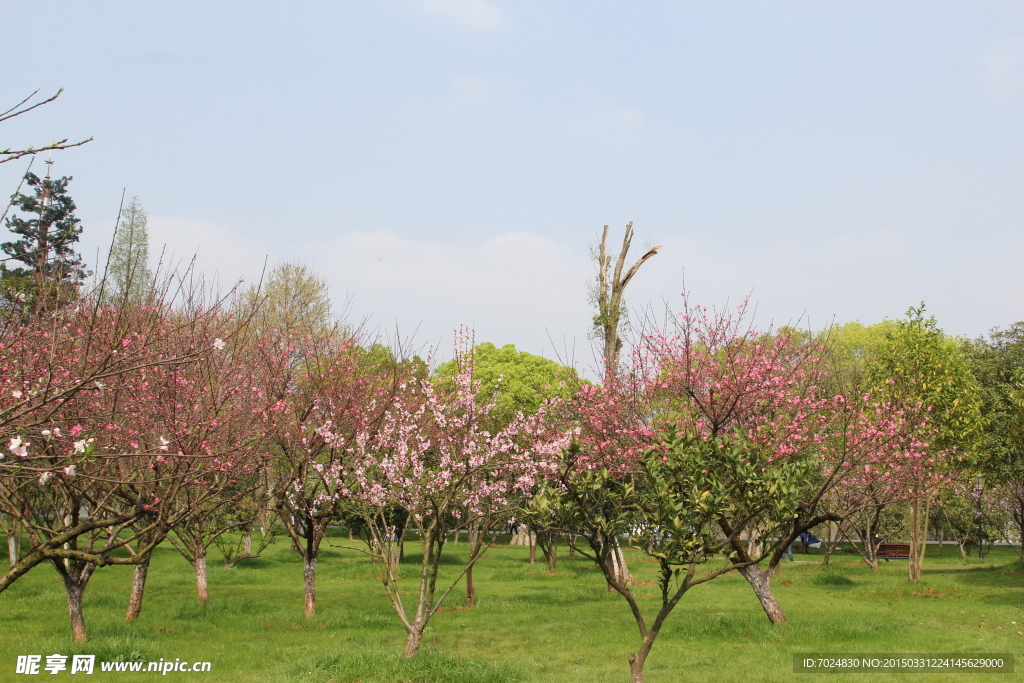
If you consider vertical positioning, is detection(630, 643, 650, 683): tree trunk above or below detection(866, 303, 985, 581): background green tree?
below

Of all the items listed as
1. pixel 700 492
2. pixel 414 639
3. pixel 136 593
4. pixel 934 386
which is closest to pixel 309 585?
pixel 136 593

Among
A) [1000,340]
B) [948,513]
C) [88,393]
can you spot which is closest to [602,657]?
[88,393]

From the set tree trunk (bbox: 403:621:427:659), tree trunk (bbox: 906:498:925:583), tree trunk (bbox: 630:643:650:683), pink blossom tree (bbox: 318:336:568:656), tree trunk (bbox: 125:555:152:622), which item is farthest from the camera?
tree trunk (bbox: 906:498:925:583)

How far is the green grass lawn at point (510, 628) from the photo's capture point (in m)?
14.0

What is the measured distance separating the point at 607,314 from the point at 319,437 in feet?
44.8

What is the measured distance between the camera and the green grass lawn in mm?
13984

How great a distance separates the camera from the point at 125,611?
21.0 meters

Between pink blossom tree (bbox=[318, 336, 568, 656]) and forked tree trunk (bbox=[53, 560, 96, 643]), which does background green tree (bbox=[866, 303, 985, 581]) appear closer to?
pink blossom tree (bbox=[318, 336, 568, 656])

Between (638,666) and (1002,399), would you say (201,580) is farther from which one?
(1002,399)

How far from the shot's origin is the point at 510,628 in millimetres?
19328

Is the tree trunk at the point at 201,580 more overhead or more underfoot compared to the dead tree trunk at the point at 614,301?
more underfoot

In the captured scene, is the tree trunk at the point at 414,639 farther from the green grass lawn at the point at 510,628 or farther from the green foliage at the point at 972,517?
the green foliage at the point at 972,517

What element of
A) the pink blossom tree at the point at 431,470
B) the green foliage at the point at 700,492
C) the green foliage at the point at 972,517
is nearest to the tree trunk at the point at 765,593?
the pink blossom tree at the point at 431,470

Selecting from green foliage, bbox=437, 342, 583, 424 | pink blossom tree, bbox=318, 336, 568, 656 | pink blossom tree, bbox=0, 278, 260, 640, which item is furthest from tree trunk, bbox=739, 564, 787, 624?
green foliage, bbox=437, 342, 583, 424
